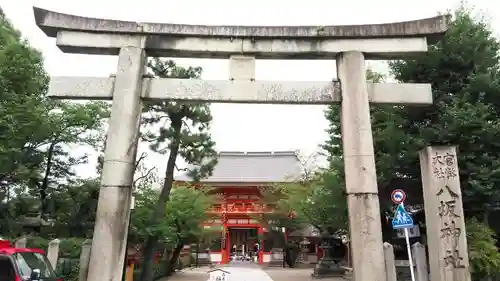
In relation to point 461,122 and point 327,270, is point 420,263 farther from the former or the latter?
point 327,270

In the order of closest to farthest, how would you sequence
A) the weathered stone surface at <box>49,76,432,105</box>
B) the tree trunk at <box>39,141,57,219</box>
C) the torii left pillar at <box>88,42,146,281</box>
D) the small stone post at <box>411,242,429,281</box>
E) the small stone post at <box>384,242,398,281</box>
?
the torii left pillar at <box>88,42,146,281</box> → the weathered stone surface at <box>49,76,432,105</box> → the small stone post at <box>384,242,398,281</box> → the small stone post at <box>411,242,429,281</box> → the tree trunk at <box>39,141,57,219</box>

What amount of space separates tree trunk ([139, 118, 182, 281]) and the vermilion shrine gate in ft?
47.2

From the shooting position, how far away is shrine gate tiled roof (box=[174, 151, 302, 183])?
3669 cm

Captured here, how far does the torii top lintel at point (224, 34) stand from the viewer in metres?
8.70

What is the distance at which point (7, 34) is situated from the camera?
41.3 ft

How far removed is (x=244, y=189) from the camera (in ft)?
110

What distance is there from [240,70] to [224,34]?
85 centimetres

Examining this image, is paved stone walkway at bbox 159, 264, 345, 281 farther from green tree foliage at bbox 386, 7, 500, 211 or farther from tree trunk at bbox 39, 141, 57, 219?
green tree foliage at bbox 386, 7, 500, 211

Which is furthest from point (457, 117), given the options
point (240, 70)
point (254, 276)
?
point (254, 276)

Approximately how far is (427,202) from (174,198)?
13.0m

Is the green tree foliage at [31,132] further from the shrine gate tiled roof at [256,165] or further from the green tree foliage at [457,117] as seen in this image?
the shrine gate tiled roof at [256,165]

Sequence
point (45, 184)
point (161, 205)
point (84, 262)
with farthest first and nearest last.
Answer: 1. point (45, 184)
2. point (161, 205)
3. point (84, 262)

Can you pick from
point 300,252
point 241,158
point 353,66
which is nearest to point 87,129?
point 353,66

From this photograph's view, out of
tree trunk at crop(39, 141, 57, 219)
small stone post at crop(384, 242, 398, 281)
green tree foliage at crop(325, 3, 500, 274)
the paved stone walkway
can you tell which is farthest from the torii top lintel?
the paved stone walkway
